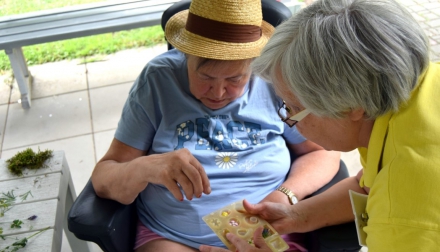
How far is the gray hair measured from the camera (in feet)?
3.18

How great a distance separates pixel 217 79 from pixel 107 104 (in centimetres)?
223

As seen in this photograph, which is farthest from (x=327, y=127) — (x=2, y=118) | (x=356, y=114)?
(x=2, y=118)

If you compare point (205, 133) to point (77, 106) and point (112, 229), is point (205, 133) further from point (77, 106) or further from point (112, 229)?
point (77, 106)

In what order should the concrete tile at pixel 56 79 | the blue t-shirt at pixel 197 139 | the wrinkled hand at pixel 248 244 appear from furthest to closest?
the concrete tile at pixel 56 79, the blue t-shirt at pixel 197 139, the wrinkled hand at pixel 248 244

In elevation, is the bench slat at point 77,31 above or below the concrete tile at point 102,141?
above

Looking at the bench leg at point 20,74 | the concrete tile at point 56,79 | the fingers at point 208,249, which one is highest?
the fingers at point 208,249

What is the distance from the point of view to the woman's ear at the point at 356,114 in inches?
41.9

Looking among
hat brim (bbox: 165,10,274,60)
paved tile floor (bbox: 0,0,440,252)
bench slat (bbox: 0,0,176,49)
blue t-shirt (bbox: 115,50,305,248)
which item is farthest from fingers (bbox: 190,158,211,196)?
bench slat (bbox: 0,0,176,49)

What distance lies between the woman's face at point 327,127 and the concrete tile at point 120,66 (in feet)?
9.51

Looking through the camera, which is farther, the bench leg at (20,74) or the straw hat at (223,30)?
the bench leg at (20,74)

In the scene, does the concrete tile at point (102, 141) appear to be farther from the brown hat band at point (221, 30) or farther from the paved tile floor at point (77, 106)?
the brown hat band at point (221, 30)

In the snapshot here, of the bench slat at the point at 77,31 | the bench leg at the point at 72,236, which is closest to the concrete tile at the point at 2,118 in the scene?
the bench slat at the point at 77,31

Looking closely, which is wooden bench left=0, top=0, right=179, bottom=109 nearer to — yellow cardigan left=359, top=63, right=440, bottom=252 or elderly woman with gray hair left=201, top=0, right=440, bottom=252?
elderly woman with gray hair left=201, top=0, right=440, bottom=252

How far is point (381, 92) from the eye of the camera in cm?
100
